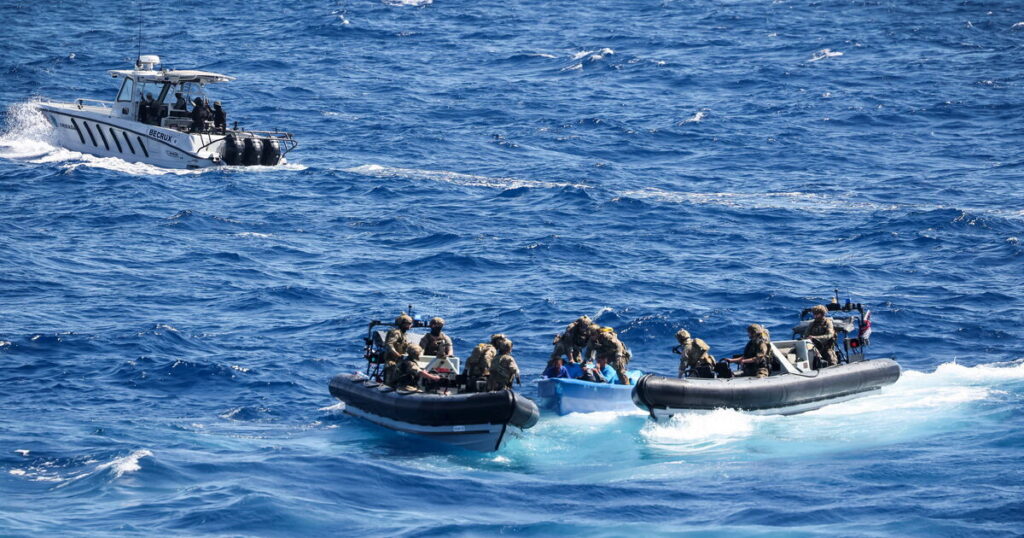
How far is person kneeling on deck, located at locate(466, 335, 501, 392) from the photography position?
77.8 ft

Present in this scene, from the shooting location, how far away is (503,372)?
23406mm

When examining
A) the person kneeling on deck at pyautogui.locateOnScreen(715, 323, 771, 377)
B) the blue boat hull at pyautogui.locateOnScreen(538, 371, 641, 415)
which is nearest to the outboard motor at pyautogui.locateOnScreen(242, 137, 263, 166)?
the blue boat hull at pyautogui.locateOnScreen(538, 371, 641, 415)

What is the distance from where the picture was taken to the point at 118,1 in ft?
294

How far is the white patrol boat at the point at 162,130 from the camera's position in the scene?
4816cm

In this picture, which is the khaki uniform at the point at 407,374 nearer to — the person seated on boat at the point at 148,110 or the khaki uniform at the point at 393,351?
the khaki uniform at the point at 393,351

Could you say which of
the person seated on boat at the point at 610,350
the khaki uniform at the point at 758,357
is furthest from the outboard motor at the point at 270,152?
the khaki uniform at the point at 758,357

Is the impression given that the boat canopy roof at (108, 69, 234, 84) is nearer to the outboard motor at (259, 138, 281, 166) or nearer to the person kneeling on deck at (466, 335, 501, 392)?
the outboard motor at (259, 138, 281, 166)

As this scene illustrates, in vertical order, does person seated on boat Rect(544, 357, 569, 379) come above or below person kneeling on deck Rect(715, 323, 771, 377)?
below

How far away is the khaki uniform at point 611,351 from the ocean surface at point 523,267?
1492 millimetres

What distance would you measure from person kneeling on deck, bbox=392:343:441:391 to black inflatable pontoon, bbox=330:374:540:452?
28cm

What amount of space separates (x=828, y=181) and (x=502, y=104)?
18616 millimetres

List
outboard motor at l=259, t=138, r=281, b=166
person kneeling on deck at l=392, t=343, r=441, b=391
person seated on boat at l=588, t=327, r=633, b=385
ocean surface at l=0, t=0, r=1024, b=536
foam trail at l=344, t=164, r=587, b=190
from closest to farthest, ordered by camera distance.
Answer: ocean surface at l=0, t=0, r=1024, b=536 < person kneeling on deck at l=392, t=343, r=441, b=391 < person seated on boat at l=588, t=327, r=633, b=385 < foam trail at l=344, t=164, r=587, b=190 < outboard motor at l=259, t=138, r=281, b=166

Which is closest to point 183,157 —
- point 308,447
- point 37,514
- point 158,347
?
point 158,347

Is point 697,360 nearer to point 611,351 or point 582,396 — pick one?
point 611,351
